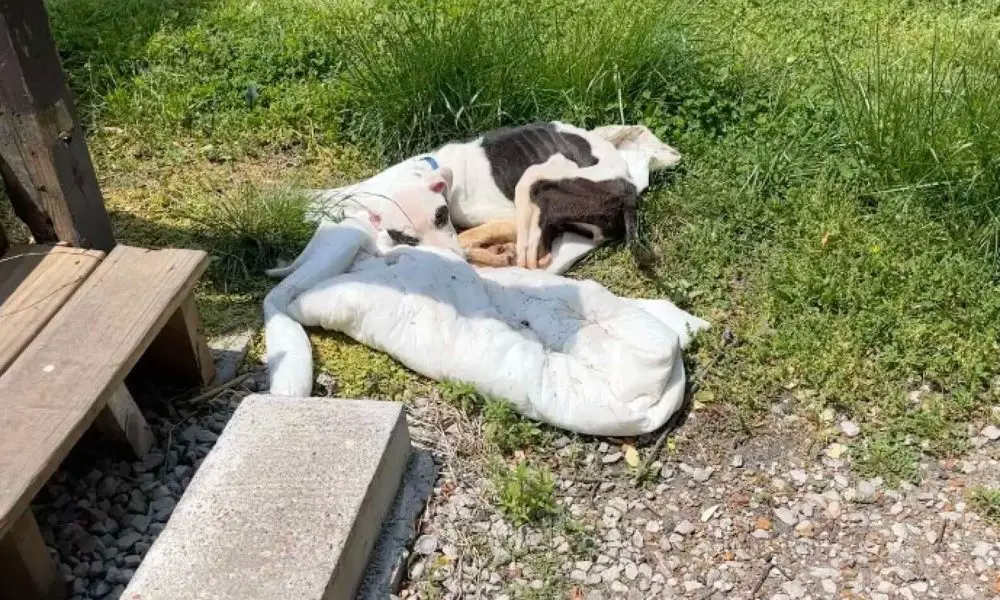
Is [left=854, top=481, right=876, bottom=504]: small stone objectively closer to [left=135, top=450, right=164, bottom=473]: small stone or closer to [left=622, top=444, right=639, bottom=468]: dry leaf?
[left=622, top=444, right=639, bottom=468]: dry leaf

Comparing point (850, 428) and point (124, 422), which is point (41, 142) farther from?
point (850, 428)

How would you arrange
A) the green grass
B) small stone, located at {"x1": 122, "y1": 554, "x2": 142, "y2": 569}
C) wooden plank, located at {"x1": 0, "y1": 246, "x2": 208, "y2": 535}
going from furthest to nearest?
the green grass → small stone, located at {"x1": 122, "y1": 554, "x2": 142, "y2": 569} → wooden plank, located at {"x1": 0, "y1": 246, "x2": 208, "y2": 535}

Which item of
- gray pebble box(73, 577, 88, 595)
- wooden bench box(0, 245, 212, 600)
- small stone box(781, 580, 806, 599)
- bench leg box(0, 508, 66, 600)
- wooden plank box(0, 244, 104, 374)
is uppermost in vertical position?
wooden plank box(0, 244, 104, 374)

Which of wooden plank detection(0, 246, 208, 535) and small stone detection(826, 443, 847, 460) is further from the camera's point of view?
small stone detection(826, 443, 847, 460)

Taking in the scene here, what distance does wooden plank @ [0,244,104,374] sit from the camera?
10.2 ft

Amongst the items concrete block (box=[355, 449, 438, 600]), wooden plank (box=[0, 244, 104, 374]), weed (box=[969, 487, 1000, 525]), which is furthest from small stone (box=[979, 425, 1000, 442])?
wooden plank (box=[0, 244, 104, 374])

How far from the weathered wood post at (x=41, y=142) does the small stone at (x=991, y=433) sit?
3242mm

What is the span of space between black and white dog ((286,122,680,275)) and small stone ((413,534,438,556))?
1536mm

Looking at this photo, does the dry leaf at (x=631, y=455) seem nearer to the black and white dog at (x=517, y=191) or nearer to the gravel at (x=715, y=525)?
the gravel at (x=715, y=525)

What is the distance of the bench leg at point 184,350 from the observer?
3480mm

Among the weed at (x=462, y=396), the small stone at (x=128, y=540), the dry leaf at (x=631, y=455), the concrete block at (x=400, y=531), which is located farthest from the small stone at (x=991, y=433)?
the small stone at (x=128, y=540)

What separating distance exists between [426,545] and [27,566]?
3.73 ft

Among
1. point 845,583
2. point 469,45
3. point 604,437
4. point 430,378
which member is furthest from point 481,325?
point 469,45

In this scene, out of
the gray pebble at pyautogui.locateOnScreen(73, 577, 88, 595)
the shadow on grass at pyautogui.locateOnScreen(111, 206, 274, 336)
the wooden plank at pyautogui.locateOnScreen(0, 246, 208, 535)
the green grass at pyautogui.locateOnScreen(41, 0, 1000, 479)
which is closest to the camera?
the wooden plank at pyautogui.locateOnScreen(0, 246, 208, 535)
